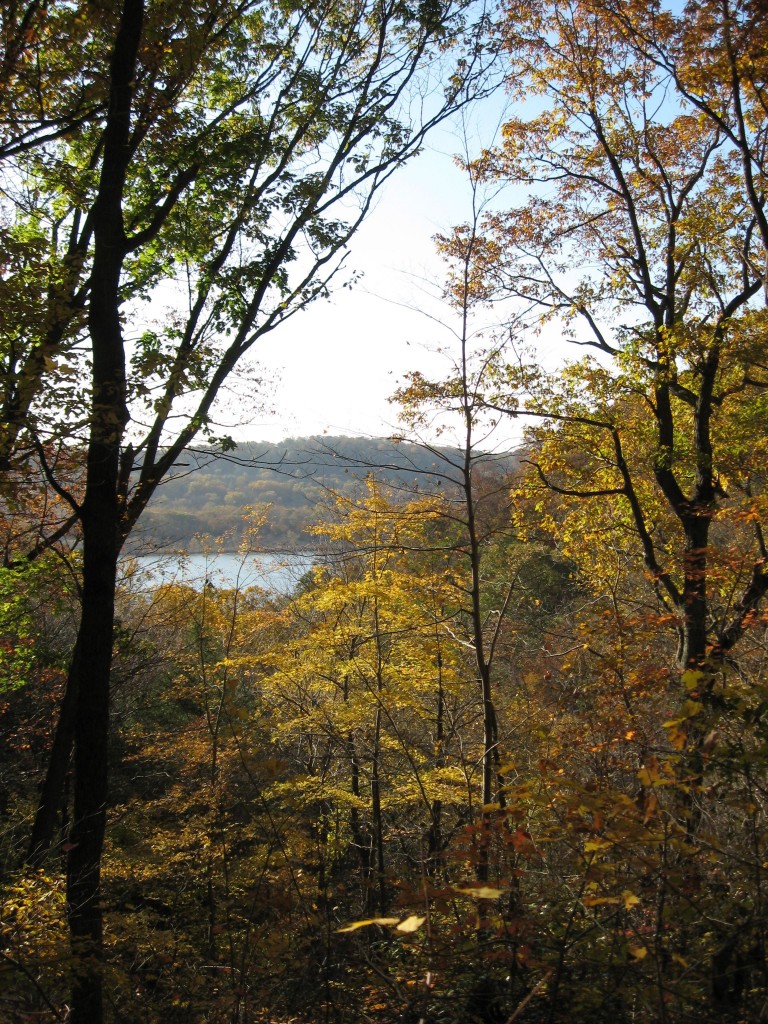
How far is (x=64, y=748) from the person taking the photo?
7309 millimetres

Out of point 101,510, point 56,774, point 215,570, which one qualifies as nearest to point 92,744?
point 101,510

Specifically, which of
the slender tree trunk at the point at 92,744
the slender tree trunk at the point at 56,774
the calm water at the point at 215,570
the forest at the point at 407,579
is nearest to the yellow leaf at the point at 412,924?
the forest at the point at 407,579

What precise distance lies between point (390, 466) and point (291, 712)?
686 centimetres

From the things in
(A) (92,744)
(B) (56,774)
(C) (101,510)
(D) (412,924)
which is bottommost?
(B) (56,774)

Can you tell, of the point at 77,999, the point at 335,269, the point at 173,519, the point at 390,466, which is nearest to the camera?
the point at 77,999

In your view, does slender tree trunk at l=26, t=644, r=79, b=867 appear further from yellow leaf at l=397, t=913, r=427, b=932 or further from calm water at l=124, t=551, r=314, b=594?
yellow leaf at l=397, t=913, r=427, b=932

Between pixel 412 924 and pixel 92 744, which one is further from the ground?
pixel 412 924

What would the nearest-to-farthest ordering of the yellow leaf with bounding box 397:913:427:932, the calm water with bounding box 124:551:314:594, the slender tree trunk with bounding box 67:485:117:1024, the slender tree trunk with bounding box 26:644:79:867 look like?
the yellow leaf with bounding box 397:913:427:932 < the slender tree trunk with bounding box 67:485:117:1024 < the slender tree trunk with bounding box 26:644:79:867 < the calm water with bounding box 124:551:314:594

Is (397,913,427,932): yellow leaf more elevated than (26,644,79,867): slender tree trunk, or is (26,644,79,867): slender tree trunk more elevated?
(397,913,427,932): yellow leaf

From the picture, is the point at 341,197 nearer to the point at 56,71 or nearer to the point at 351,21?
the point at 351,21

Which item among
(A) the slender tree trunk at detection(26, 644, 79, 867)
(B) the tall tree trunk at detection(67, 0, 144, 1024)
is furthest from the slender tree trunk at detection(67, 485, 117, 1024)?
(A) the slender tree trunk at detection(26, 644, 79, 867)

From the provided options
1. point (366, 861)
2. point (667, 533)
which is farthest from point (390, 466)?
point (366, 861)

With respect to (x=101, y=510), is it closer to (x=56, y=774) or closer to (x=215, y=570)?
(x=56, y=774)

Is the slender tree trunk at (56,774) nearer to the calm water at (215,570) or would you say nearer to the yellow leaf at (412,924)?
the calm water at (215,570)
